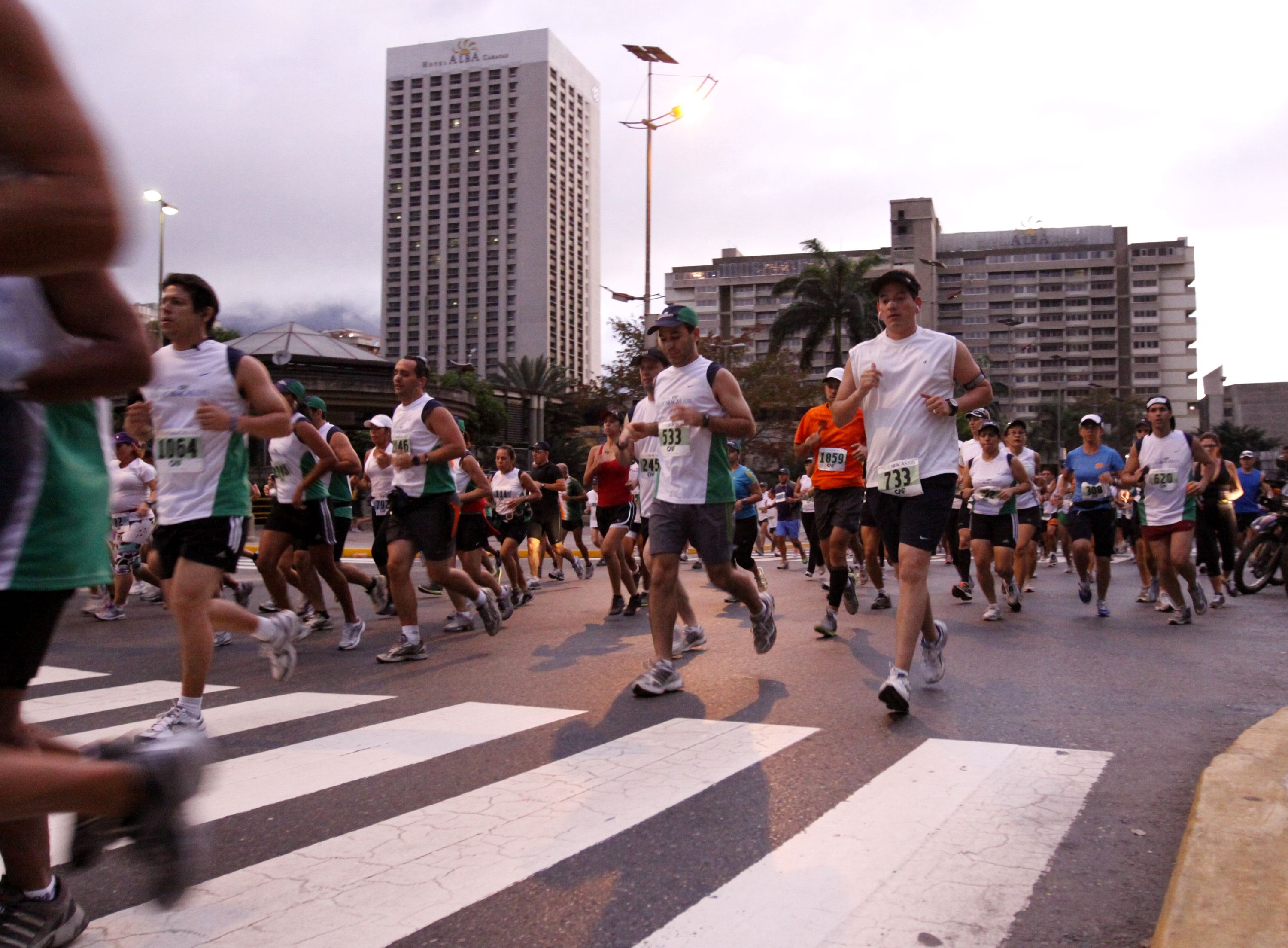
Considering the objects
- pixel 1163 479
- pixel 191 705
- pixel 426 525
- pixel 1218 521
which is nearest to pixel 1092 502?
pixel 1163 479

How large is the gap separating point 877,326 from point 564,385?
50186 millimetres

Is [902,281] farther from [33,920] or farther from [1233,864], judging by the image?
[33,920]

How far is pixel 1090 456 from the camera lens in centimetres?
1013

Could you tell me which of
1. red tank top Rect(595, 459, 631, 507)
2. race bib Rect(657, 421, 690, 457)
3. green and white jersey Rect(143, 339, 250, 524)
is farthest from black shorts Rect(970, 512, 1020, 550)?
green and white jersey Rect(143, 339, 250, 524)

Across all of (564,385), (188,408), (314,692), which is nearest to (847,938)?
(188,408)

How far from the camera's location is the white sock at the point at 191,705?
4418 millimetres

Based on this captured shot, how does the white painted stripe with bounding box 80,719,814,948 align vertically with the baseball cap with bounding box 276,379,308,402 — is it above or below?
below

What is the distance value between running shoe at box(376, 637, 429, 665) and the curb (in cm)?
485

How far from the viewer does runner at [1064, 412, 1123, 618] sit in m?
9.89

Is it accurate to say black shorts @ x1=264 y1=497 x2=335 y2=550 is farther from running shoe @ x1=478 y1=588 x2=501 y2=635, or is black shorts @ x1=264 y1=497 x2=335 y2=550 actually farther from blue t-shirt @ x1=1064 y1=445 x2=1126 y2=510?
blue t-shirt @ x1=1064 y1=445 x2=1126 y2=510

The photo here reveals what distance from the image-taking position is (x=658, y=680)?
5.52 meters

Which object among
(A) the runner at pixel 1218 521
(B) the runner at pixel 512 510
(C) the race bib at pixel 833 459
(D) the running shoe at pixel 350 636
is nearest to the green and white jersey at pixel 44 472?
(D) the running shoe at pixel 350 636

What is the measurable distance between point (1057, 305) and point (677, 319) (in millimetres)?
137638

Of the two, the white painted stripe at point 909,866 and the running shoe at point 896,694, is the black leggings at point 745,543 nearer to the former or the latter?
the running shoe at point 896,694
